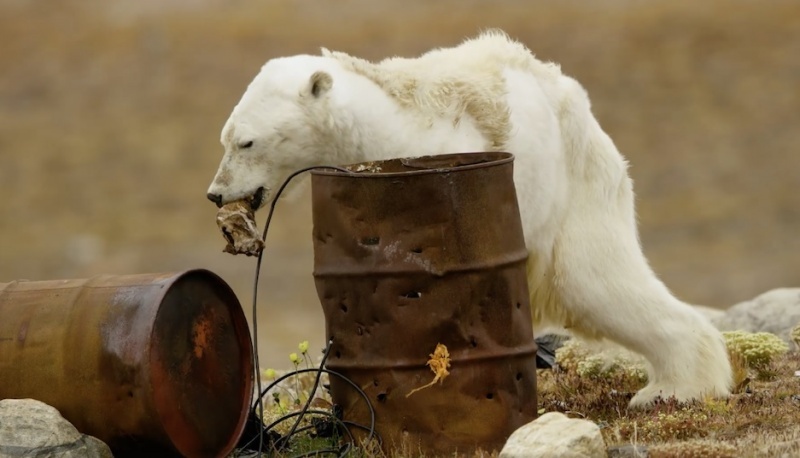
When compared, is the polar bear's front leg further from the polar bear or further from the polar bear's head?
the polar bear's head

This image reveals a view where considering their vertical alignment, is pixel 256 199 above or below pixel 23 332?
above

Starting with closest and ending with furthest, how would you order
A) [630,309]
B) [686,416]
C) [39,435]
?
1. [39,435]
2. [686,416]
3. [630,309]

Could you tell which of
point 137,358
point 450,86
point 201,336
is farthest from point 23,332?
point 450,86

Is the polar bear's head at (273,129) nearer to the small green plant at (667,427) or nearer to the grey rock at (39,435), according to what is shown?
the grey rock at (39,435)

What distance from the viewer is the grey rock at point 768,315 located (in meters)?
10.4

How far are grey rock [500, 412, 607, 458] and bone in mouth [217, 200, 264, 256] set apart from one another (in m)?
1.66

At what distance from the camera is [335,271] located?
618 cm

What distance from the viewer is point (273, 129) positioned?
6.44 m

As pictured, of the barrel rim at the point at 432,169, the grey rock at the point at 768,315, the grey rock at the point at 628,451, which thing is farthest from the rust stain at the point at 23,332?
the grey rock at the point at 768,315

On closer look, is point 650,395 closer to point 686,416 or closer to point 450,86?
point 686,416

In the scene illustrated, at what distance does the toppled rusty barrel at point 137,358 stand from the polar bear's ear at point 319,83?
1.08 m

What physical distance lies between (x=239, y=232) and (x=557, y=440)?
6.42 ft

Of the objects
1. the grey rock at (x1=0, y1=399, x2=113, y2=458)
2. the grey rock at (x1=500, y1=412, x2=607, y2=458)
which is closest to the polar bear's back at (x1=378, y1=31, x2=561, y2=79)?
the grey rock at (x1=500, y1=412, x2=607, y2=458)

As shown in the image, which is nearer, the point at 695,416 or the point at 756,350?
the point at 695,416
